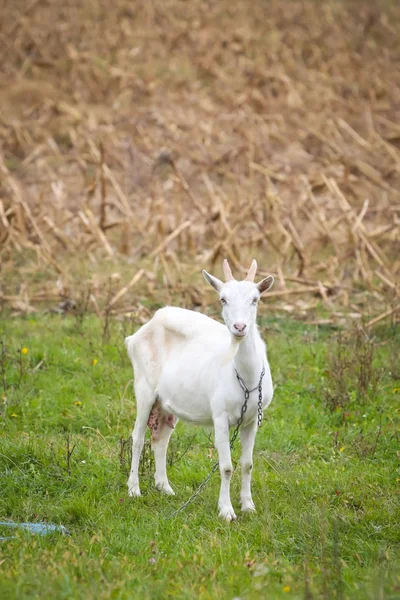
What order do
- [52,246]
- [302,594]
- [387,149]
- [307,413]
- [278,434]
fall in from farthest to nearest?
[387,149] < [52,246] < [307,413] < [278,434] < [302,594]

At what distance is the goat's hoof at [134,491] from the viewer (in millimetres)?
6367

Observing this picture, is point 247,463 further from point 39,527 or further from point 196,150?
point 196,150

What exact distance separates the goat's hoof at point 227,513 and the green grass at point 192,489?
0.08 metres

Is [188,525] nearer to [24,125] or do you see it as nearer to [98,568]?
[98,568]

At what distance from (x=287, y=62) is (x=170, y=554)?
25053 mm

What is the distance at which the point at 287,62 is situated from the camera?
91.3 feet

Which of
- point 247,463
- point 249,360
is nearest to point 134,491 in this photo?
point 247,463

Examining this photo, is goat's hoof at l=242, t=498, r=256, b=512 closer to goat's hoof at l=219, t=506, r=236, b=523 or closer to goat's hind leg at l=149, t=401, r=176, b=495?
goat's hoof at l=219, t=506, r=236, b=523

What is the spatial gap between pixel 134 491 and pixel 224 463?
0.94 meters

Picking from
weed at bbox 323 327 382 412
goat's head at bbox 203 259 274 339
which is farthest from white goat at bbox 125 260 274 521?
weed at bbox 323 327 382 412


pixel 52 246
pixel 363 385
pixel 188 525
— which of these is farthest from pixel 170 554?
pixel 52 246

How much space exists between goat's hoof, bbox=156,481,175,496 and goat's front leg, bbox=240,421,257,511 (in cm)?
70

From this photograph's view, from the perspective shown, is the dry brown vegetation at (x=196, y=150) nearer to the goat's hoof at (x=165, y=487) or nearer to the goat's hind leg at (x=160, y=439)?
the goat's hind leg at (x=160, y=439)

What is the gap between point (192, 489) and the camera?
6574mm
